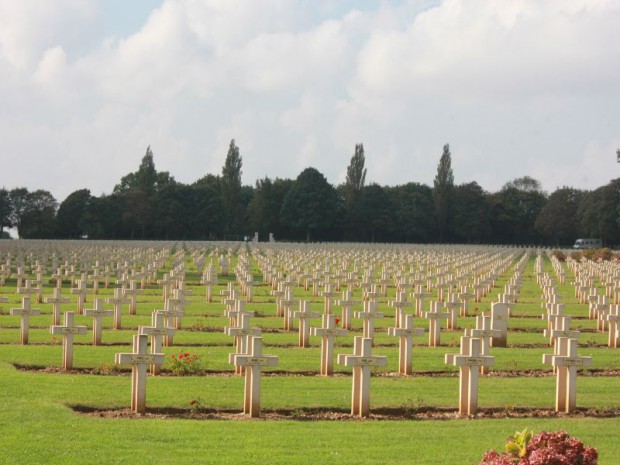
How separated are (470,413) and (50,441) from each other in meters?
A: 4.86

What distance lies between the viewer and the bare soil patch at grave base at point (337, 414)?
38.0 feet

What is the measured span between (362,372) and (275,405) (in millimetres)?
1275

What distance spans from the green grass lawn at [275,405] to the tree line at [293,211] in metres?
78.7

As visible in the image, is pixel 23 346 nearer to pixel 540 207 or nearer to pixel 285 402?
pixel 285 402

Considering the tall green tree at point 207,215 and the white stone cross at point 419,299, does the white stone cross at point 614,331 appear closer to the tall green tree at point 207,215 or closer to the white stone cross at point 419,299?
the white stone cross at point 419,299

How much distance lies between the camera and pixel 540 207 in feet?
367

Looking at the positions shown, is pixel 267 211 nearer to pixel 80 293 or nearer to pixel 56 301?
pixel 80 293

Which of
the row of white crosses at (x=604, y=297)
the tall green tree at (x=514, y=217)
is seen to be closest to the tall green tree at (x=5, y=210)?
the tall green tree at (x=514, y=217)

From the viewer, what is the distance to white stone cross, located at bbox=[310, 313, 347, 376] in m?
14.3

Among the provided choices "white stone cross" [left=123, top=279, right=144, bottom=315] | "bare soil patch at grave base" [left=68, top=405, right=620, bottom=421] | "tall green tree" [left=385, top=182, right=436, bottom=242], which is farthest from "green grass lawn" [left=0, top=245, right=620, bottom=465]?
"tall green tree" [left=385, top=182, right=436, bottom=242]

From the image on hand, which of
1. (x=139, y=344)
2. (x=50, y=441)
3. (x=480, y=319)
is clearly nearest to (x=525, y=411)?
(x=480, y=319)

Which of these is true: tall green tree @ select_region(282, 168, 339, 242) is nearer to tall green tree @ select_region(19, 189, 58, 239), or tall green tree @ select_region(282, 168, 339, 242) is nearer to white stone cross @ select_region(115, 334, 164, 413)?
tall green tree @ select_region(19, 189, 58, 239)

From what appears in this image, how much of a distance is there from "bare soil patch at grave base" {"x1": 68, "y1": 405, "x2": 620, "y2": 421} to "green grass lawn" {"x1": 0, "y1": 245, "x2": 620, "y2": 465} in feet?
0.18

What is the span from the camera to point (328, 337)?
47.6ft
